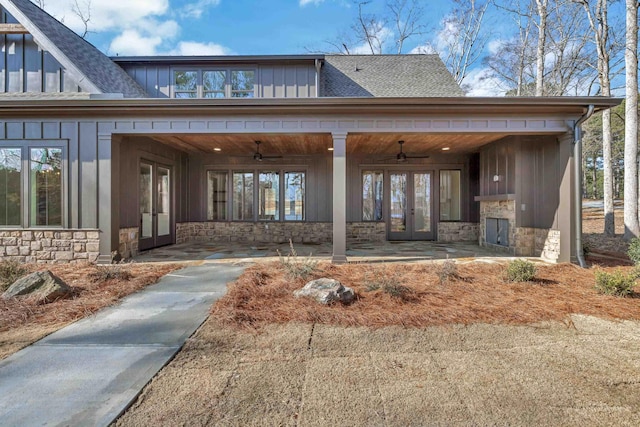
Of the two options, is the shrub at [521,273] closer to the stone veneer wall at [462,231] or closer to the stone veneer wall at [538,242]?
the stone veneer wall at [538,242]

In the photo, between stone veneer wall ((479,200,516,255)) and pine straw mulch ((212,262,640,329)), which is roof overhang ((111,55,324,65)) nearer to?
stone veneer wall ((479,200,516,255))

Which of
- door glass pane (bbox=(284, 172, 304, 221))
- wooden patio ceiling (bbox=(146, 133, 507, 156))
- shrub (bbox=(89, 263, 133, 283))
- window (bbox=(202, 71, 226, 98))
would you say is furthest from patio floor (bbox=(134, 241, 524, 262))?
window (bbox=(202, 71, 226, 98))

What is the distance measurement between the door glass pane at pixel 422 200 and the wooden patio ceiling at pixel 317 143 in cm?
85

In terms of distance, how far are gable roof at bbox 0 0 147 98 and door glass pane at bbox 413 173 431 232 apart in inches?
334

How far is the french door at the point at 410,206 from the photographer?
9.80 m

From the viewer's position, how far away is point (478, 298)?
386 cm

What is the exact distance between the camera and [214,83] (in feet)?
30.9

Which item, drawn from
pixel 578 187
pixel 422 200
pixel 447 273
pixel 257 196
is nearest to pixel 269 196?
pixel 257 196

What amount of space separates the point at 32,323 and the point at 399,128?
19.3 ft

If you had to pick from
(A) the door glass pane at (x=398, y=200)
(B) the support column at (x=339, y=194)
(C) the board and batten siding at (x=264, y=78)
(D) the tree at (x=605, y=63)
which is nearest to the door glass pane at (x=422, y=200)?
(A) the door glass pane at (x=398, y=200)

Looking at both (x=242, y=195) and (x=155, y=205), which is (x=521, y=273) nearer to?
(x=242, y=195)

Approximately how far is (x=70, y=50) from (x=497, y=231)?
36.3 ft

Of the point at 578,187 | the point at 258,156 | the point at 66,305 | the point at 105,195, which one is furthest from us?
the point at 258,156

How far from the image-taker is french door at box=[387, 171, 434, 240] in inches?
386
